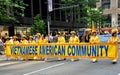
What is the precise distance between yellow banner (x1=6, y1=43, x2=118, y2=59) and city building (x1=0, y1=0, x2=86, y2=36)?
20904mm

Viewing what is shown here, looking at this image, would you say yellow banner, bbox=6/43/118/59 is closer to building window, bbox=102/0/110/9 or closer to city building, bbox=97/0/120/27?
city building, bbox=97/0/120/27

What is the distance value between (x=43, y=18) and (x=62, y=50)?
123 ft

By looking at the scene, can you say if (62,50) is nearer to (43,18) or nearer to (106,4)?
(43,18)

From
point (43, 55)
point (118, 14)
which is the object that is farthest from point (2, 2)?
point (118, 14)

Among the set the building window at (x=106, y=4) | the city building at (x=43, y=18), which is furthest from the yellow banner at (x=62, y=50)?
the building window at (x=106, y=4)

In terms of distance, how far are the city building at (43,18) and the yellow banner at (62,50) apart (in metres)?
20.9

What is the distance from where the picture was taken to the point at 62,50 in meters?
21.2

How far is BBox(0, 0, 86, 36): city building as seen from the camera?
47716 millimetres

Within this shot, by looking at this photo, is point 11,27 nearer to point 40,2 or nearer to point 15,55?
point 40,2

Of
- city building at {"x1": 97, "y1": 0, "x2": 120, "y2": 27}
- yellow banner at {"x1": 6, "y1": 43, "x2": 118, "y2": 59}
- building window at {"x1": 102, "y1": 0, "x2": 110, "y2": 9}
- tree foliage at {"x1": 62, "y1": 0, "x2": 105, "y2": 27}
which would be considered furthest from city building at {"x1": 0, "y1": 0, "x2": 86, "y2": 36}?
building window at {"x1": 102, "y1": 0, "x2": 110, "y2": 9}

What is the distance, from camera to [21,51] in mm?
23422

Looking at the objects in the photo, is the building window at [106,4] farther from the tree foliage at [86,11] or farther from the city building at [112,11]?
the tree foliage at [86,11]

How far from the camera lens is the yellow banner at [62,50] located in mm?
19219

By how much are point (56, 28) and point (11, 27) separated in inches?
726
